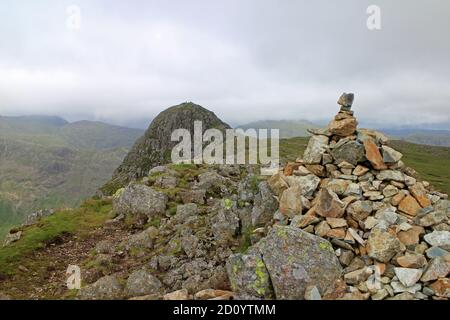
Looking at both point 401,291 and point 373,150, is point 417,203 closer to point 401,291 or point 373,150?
point 373,150

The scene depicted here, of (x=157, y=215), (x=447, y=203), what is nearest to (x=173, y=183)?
(x=157, y=215)

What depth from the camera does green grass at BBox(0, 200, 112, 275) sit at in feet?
72.4

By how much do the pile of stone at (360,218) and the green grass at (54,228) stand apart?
14.4 meters

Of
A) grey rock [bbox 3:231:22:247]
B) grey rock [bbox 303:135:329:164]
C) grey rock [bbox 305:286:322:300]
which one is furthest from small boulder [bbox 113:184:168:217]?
grey rock [bbox 305:286:322:300]

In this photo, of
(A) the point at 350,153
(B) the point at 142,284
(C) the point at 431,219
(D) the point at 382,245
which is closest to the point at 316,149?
(A) the point at 350,153

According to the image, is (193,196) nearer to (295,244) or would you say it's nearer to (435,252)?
(295,244)

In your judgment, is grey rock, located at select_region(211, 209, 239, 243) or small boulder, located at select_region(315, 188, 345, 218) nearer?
small boulder, located at select_region(315, 188, 345, 218)

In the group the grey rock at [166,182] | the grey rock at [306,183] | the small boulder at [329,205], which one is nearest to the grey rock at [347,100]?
the grey rock at [306,183]

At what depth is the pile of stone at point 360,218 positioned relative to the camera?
14.1 meters

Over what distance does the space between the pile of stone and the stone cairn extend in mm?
37

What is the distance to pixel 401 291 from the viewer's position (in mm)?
13742

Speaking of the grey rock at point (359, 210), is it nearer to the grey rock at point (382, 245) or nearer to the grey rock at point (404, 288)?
the grey rock at point (382, 245)

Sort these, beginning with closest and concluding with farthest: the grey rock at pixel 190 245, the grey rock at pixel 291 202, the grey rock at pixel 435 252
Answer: the grey rock at pixel 435 252
the grey rock at pixel 291 202
the grey rock at pixel 190 245

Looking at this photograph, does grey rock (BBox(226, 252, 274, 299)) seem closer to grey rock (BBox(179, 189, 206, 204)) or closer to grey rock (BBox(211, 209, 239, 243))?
grey rock (BBox(211, 209, 239, 243))
